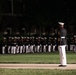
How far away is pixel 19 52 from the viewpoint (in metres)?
32.6

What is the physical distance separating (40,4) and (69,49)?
1032cm

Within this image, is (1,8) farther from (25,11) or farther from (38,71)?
(38,71)

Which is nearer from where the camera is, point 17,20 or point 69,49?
point 69,49

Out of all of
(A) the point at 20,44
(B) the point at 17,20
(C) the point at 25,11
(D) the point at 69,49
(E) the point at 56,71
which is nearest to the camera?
(E) the point at 56,71

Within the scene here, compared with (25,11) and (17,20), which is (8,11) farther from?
(25,11)

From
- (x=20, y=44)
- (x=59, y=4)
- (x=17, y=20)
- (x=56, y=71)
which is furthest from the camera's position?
(x=17, y=20)

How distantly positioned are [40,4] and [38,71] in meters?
29.6

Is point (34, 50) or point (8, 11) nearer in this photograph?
point (34, 50)

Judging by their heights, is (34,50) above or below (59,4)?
below

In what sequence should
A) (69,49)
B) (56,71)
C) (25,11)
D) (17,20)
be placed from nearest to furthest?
1. (56,71)
2. (69,49)
3. (25,11)
4. (17,20)

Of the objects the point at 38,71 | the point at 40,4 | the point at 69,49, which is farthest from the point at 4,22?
the point at 38,71

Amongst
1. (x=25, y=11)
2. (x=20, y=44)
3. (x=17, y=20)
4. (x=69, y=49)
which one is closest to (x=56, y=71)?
(x=20, y=44)

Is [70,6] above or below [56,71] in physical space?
above

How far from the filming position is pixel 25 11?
46.1 m
